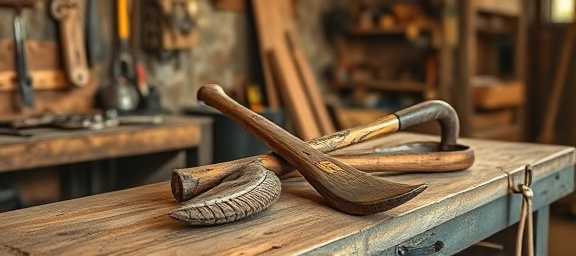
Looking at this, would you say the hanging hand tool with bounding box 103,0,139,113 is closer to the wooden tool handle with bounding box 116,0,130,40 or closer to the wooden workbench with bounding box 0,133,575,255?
the wooden tool handle with bounding box 116,0,130,40

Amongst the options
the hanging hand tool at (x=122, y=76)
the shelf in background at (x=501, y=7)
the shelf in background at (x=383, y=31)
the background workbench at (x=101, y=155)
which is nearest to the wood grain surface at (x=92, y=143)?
the background workbench at (x=101, y=155)

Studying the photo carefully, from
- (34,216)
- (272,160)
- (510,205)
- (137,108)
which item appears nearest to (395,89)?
A: (137,108)

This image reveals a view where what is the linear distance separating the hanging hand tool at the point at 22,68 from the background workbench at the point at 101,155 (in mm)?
327

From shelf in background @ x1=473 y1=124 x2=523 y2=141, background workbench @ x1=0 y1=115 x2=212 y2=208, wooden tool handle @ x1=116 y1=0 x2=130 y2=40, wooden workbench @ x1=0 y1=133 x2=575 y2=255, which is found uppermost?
wooden tool handle @ x1=116 y1=0 x2=130 y2=40

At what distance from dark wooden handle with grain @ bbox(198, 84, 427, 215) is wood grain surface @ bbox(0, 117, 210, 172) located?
1275mm

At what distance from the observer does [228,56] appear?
14.8 ft

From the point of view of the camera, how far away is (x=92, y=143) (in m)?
2.86

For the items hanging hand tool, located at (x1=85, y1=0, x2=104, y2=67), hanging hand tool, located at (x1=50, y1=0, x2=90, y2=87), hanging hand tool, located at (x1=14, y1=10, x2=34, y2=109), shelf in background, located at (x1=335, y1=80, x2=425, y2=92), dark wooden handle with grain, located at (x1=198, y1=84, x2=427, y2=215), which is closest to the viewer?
dark wooden handle with grain, located at (x1=198, y1=84, x2=427, y2=215)

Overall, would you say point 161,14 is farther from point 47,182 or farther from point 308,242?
point 308,242

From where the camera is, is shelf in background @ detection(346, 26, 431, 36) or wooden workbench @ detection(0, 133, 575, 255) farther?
shelf in background @ detection(346, 26, 431, 36)

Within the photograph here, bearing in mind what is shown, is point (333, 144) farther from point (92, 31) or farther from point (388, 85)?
point (388, 85)

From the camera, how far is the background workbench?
2686 mm

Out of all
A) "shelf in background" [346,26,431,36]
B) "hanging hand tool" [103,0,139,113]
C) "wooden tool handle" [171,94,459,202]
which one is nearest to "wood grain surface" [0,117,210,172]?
"hanging hand tool" [103,0,139,113]

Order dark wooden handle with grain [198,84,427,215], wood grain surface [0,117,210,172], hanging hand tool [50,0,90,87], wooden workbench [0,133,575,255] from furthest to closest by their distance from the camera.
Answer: hanging hand tool [50,0,90,87]
wood grain surface [0,117,210,172]
dark wooden handle with grain [198,84,427,215]
wooden workbench [0,133,575,255]
